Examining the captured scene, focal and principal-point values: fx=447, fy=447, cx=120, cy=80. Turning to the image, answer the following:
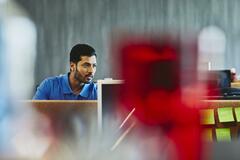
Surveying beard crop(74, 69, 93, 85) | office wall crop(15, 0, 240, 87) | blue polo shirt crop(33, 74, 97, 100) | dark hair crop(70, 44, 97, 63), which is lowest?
blue polo shirt crop(33, 74, 97, 100)

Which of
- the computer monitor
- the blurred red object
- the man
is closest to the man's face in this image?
the man

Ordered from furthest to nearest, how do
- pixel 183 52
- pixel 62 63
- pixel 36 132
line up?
pixel 62 63 → pixel 36 132 → pixel 183 52

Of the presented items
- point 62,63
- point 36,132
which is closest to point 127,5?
point 62,63

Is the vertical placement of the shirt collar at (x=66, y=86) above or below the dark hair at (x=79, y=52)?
below

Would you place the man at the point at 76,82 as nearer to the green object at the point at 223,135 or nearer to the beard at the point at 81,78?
the beard at the point at 81,78

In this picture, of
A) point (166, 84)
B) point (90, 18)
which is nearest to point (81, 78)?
point (166, 84)

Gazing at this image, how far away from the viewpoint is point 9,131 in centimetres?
30

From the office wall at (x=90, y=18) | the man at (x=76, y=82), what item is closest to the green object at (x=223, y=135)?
the man at (x=76, y=82)

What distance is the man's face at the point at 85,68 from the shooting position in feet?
5.50

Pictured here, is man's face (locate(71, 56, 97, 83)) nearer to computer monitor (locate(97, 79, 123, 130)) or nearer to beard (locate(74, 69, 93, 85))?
beard (locate(74, 69, 93, 85))

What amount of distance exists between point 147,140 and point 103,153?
4 cm

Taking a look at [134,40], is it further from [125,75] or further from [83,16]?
[83,16]

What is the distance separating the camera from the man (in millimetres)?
1652

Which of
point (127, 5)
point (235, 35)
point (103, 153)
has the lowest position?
point (103, 153)
